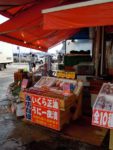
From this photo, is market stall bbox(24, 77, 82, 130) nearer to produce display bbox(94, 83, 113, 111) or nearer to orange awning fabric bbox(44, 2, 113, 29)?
produce display bbox(94, 83, 113, 111)

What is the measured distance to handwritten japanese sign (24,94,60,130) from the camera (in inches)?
178

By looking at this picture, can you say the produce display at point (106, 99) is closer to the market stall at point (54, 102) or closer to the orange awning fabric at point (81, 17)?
the market stall at point (54, 102)

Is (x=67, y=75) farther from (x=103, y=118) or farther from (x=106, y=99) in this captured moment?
(x=103, y=118)

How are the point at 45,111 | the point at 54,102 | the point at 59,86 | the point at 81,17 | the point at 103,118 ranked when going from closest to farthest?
the point at 81,17, the point at 103,118, the point at 54,102, the point at 45,111, the point at 59,86

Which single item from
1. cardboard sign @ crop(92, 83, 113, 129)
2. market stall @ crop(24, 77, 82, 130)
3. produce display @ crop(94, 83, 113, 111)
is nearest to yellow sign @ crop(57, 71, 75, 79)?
market stall @ crop(24, 77, 82, 130)

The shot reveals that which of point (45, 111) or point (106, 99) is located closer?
point (106, 99)

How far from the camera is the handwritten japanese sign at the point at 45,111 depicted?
14.9 ft

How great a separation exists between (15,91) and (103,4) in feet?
13.9

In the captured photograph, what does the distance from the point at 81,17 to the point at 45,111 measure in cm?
254

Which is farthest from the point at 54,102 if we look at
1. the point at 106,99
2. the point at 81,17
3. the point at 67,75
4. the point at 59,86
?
the point at 81,17

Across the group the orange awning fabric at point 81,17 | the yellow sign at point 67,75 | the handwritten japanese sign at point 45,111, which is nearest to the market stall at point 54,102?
the handwritten japanese sign at point 45,111

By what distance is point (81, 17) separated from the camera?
289cm

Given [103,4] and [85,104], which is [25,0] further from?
[85,104]

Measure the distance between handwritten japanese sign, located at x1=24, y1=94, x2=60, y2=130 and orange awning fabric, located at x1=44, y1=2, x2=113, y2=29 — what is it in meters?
1.94
